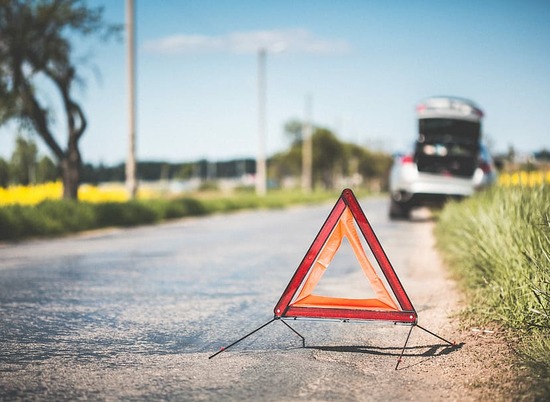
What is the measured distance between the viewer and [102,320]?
6.12m

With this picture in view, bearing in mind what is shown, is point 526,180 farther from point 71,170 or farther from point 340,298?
point 71,170

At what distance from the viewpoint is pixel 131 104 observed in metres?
21.9

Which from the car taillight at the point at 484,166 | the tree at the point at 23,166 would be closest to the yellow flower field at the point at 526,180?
the car taillight at the point at 484,166

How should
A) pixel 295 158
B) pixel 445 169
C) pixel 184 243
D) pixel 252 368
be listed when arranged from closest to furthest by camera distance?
pixel 252 368 → pixel 184 243 → pixel 445 169 → pixel 295 158

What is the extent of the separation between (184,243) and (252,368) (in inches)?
381

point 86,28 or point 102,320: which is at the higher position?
point 86,28

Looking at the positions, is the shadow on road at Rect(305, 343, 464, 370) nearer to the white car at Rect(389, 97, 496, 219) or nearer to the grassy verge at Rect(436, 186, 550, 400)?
the grassy verge at Rect(436, 186, 550, 400)

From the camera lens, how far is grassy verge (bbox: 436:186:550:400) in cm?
480

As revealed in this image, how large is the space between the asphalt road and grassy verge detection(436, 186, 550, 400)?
0.44m

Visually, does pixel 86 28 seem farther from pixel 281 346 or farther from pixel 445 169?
pixel 281 346

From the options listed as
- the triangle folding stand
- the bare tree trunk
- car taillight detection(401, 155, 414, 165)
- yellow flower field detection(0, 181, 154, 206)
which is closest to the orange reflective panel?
the triangle folding stand

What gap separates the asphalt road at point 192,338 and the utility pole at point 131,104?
11.7m

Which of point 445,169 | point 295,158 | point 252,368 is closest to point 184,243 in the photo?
point 445,169

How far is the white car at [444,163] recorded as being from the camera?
1750cm
